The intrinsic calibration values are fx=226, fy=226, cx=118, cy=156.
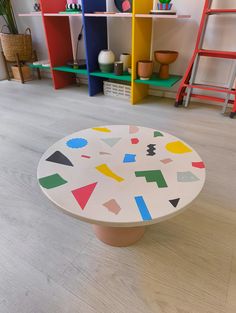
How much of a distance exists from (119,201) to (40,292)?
45 centimetres

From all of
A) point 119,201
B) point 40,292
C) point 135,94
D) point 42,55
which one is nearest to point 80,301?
point 40,292

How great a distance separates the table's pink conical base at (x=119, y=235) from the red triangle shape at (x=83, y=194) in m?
0.23

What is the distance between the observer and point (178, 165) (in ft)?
2.79

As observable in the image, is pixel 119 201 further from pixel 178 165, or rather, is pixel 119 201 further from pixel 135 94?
pixel 135 94

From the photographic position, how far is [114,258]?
2.95ft

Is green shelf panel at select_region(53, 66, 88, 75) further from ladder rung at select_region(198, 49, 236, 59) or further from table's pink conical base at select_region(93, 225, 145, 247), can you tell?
table's pink conical base at select_region(93, 225, 145, 247)

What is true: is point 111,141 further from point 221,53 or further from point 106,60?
point 106,60

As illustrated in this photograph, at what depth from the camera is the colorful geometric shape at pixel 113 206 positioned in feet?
2.21

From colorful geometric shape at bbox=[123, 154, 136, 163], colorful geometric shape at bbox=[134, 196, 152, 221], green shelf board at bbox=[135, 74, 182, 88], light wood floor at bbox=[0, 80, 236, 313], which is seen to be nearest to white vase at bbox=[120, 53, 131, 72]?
green shelf board at bbox=[135, 74, 182, 88]

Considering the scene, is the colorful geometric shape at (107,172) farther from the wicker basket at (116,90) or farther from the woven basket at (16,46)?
the woven basket at (16,46)

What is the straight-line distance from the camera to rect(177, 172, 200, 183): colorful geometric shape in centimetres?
77

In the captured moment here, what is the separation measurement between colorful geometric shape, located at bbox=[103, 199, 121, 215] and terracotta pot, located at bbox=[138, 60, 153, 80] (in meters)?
1.66

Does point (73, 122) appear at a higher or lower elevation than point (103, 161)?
lower

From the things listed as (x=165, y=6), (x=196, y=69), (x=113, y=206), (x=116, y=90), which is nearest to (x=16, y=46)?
(x=116, y=90)
